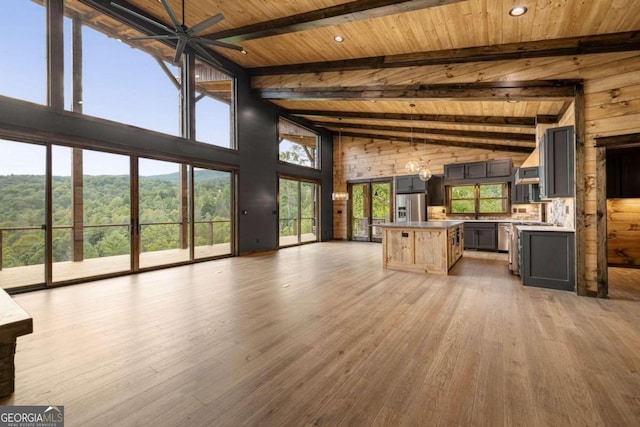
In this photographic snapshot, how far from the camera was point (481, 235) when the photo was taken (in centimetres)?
796

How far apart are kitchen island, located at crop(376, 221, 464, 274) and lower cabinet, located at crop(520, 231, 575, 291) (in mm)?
1171

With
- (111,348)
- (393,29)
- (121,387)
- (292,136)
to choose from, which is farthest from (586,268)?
(292,136)

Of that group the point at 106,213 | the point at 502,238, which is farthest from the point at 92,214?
the point at 502,238

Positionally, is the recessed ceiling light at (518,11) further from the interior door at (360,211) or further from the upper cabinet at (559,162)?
the interior door at (360,211)

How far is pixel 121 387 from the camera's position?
1.85 metres

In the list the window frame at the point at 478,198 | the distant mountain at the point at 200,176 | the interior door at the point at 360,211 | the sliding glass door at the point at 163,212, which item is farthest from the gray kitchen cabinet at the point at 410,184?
the sliding glass door at the point at 163,212

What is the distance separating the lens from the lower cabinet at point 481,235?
777 centimetres

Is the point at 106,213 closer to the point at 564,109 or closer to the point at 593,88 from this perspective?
the point at 593,88

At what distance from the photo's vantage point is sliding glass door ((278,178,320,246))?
9.05 m

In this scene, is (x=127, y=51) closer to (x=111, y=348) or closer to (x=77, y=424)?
(x=111, y=348)

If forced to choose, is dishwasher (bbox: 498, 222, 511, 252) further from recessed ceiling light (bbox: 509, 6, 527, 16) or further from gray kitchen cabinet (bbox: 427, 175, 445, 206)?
recessed ceiling light (bbox: 509, 6, 527, 16)

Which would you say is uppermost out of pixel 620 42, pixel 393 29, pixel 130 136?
pixel 393 29

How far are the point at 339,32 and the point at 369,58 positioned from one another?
0.85 metres

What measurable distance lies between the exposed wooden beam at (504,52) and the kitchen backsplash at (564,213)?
2.01 meters
